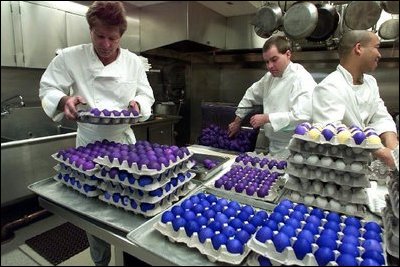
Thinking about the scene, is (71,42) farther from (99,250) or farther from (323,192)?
(323,192)

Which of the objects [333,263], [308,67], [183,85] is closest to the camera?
[333,263]

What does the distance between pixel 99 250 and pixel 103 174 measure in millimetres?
244

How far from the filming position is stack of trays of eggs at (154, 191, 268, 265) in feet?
1.99

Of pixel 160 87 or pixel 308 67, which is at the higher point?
pixel 308 67

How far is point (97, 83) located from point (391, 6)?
3.28 feet

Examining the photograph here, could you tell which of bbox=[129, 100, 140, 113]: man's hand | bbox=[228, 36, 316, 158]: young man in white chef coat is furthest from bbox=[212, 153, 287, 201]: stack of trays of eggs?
bbox=[129, 100, 140, 113]: man's hand

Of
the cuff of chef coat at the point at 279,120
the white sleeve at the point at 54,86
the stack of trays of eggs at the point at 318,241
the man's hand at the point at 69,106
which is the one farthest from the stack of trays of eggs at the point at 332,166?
the white sleeve at the point at 54,86

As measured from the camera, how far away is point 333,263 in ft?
1.78

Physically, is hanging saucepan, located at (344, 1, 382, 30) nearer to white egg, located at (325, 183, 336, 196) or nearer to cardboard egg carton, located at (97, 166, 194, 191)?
white egg, located at (325, 183, 336, 196)

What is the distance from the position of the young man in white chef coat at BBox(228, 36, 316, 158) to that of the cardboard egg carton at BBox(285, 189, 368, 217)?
360mm

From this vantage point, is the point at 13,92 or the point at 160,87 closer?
the point at 13,92

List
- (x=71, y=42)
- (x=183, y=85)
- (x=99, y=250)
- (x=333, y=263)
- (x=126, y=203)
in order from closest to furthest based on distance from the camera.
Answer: (x=333, y=263), (x=99, y=250), (x=126, y=203), (x=71, y=42), (x=183, y=85)

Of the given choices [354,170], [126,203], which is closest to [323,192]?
[354,170]

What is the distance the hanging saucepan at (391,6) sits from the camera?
540 millimetres
